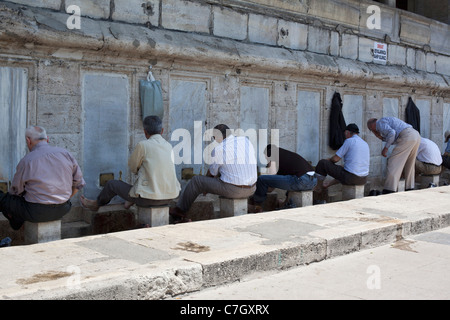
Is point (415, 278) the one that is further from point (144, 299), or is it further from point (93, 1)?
point (93, 1)

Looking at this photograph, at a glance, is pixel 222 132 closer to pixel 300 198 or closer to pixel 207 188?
pixel 207 188

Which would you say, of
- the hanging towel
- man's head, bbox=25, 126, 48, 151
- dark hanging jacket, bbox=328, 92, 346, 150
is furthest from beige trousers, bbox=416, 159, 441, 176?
man's head, bbox=25, 126, 48, 151

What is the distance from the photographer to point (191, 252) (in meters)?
4.88

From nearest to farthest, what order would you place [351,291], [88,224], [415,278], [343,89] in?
1. [351,291]
2. [415,278]
3. [88,224]
4. [343,89]

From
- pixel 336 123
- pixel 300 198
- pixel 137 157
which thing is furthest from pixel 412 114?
pixel 137 157

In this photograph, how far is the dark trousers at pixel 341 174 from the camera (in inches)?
350

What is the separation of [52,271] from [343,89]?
24.6 ft

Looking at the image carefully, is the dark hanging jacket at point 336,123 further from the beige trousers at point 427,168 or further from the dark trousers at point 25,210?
the dark trousers at point 25,210

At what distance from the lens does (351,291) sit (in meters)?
4.37

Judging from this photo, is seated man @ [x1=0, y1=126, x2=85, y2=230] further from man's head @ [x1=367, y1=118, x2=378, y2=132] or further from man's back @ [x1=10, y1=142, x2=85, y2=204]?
man's head @ [x1=367, y1=118, x2=378, y2=132]

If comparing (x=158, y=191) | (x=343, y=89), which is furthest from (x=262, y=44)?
(x=158, y=191)

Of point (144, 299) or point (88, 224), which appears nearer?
point (144, 299)

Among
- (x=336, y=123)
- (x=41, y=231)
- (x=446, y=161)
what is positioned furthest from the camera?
(x=446, y=161)

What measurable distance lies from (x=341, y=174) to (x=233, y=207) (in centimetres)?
260
